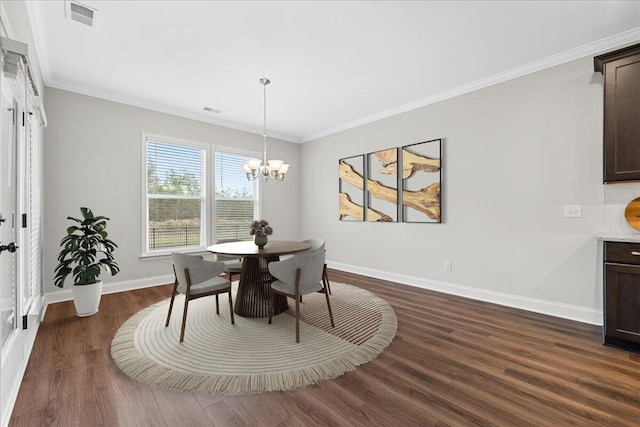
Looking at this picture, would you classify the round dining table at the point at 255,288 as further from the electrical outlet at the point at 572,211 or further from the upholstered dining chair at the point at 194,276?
the electrical outlet at the point at 572,211

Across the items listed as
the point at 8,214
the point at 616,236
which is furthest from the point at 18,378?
the point at 616,236

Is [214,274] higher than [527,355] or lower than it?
higher

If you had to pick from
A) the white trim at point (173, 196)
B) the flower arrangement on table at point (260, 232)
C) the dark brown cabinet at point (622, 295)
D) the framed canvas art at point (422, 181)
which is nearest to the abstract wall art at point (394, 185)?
the framed canvas art at point (422, 181)

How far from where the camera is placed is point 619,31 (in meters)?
2.59

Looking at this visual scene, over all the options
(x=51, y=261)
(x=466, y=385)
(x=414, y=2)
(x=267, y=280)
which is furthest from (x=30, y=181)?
(x=466, y=385)

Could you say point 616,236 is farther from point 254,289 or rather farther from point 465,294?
point 254,289

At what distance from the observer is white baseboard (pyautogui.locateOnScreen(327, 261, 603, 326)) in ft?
9.30

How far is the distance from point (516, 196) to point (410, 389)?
8.57ft

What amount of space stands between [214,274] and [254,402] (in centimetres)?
119

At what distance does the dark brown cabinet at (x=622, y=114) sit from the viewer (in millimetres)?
2395

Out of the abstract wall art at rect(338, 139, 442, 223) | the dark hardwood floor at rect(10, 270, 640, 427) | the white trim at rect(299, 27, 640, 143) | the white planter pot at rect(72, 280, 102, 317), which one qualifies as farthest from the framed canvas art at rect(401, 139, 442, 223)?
the white planter pot at rect(72, 280, 102, 317)

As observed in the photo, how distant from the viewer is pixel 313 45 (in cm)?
278

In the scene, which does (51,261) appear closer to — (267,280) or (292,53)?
(267,280)

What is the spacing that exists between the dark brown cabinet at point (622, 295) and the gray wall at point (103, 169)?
17.0 feet
